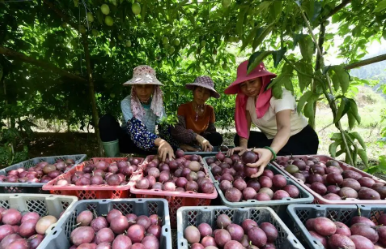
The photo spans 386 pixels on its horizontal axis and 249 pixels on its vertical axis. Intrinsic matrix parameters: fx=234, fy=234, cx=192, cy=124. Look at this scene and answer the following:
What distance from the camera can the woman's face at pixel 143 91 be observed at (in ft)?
9.42

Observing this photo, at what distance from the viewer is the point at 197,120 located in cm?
367

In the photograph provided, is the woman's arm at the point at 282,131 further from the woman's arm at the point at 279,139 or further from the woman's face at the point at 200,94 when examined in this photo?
the woman's face at the point at 200,94

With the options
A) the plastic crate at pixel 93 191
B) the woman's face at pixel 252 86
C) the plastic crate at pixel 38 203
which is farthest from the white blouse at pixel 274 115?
the plastic crate at pixel 38 203

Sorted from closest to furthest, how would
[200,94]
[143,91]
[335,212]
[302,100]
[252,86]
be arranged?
[335,212] → [302,100] → [252,86] → [143,91] → [200,94]

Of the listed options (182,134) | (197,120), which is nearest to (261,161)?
(182,134)

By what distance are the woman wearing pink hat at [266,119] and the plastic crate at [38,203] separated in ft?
4.52

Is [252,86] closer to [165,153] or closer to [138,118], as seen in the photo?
[165,153]

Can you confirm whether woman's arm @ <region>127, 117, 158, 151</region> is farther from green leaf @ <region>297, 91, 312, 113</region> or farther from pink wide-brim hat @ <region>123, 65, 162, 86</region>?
green leaf @ <region>297, 91, 312, 113</region>

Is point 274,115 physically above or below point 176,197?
above

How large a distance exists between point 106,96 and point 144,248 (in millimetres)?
3158

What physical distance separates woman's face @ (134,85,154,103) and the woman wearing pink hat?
3.18 ft

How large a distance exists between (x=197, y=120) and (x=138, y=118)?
119 centimetres

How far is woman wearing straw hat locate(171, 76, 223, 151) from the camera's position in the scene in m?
3.19

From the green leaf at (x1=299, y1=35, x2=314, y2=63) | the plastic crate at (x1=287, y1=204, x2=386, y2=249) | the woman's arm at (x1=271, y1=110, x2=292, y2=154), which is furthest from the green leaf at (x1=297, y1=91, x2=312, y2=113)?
the plastic crate at (x1=287, y1=204, x2=386, y2=249)
